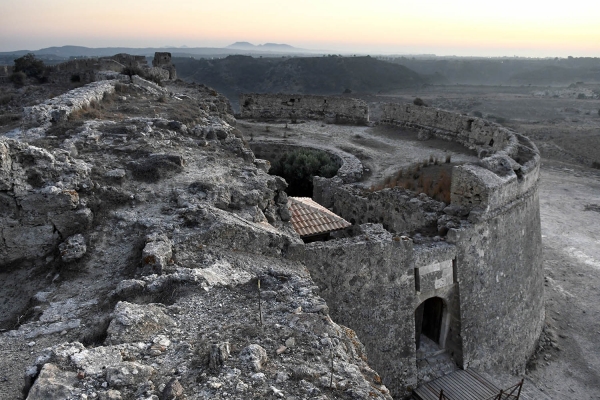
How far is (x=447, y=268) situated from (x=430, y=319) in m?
1.63

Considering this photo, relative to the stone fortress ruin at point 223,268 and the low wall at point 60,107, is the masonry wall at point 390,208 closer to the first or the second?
the stone fortress ruin at point 223,268

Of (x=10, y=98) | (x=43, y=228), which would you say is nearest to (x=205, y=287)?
(x=43, y=228)

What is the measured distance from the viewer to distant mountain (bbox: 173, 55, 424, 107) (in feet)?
295

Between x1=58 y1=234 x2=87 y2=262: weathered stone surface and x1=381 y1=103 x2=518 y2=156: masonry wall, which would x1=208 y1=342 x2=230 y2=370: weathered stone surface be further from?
x1=381 y1=103 x2=518 y2=156: masonry wall

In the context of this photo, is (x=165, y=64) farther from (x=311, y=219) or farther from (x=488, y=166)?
(x=488, y=166)

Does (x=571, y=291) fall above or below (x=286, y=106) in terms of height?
below

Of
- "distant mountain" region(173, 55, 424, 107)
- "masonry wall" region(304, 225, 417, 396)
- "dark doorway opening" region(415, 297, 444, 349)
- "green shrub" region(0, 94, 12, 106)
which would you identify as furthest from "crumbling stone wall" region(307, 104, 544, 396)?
"distant mountain" region(173, 55, 424, 107)

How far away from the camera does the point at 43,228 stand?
5547 millimetres

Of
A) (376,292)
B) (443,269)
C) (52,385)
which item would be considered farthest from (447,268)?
(52,385)

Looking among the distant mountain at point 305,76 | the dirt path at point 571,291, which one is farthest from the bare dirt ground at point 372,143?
the distant mountain at point 305,76

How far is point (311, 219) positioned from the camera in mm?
9180

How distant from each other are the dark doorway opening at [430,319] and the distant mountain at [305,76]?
3059 inches

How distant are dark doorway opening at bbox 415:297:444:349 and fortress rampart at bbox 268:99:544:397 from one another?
0.04 meters

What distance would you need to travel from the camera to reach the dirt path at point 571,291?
10.3 m
